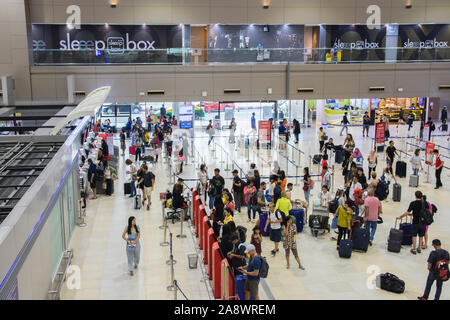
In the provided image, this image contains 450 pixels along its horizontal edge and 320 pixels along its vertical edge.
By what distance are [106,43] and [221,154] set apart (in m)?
12.6

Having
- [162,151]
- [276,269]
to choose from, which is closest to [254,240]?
[276,269]

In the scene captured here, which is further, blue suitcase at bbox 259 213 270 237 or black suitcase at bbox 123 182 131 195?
black suitcase at bbox 123 182 131 195

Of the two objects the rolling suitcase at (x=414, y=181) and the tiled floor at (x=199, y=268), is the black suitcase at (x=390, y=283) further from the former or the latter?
the rolling suitcase at (x=414, y=181)

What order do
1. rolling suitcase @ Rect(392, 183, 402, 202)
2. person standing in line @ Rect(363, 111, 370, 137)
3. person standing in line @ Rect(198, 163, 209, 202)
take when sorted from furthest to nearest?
1. person standing in line @ Rect(363, 111, 370, 137)
2. rolling suitcase @ Rect(392, 183, 402, 202)
3. person standing in line @ Rect(198, 163, 209, 202)

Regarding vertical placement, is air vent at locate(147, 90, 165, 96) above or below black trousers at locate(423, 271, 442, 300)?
above

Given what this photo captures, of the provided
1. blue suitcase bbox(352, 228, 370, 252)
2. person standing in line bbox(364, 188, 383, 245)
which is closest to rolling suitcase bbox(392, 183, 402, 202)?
person standing in line bbox(364, 188, 383, 245)

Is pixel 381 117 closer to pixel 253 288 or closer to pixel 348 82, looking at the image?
pixel 348 82

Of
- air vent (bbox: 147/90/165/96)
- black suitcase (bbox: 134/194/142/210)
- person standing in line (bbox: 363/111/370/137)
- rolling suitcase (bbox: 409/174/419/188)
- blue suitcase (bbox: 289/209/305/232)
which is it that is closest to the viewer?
blue suitcase (bbox: 289/209/305/232)

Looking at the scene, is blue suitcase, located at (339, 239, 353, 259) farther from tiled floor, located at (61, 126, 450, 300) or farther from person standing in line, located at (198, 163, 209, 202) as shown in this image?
person standing in line, located at (198, 163, 209, 202)

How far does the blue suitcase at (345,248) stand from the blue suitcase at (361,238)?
507mm

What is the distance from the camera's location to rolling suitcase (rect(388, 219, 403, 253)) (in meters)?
13.3

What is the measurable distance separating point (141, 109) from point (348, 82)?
14.0m

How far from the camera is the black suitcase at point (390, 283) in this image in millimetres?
11094

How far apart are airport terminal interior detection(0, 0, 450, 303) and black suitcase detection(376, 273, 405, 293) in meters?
0.03
